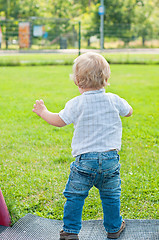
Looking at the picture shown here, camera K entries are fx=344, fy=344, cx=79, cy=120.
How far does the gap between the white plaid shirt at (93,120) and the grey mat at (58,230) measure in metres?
0.62

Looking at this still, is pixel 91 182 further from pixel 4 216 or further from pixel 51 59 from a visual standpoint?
pixel 51 59

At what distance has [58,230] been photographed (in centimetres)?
228

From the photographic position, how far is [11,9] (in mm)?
28578

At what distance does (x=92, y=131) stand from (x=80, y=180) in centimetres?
29

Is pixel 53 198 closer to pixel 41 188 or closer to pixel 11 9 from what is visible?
pixel 41 188

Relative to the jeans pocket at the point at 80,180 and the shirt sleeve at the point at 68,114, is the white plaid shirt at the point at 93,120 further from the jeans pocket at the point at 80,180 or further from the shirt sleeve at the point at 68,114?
the jeans pocket at the point at 80,180

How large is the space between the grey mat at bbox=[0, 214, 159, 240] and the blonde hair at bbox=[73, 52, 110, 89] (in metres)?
0.98

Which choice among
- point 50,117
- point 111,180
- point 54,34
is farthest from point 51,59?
point 111,180

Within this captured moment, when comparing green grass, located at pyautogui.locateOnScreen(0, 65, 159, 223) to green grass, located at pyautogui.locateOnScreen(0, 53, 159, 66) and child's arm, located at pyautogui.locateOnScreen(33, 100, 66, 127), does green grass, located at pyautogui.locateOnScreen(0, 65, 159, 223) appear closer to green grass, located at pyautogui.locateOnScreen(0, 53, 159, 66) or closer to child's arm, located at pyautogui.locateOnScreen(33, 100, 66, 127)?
child's arm, located at pyautogui.locateOnScreen(33, 100, 66, 127)

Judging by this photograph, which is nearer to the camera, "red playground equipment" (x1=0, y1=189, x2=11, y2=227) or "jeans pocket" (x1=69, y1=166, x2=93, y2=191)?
"jeans pocket" (x1=69, y1=166, x2=93, y2=191)

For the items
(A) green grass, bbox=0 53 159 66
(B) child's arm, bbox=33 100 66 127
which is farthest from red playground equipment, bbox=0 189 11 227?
(A) green grass, bbox=0 53 159 66

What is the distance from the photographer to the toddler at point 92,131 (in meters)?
1.94

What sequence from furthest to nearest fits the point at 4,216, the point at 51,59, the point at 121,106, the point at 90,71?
the point at 51,59, the point at 4,216, the point at 121,106, the point at 90,71

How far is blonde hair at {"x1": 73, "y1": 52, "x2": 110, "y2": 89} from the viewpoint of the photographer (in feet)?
6.33
